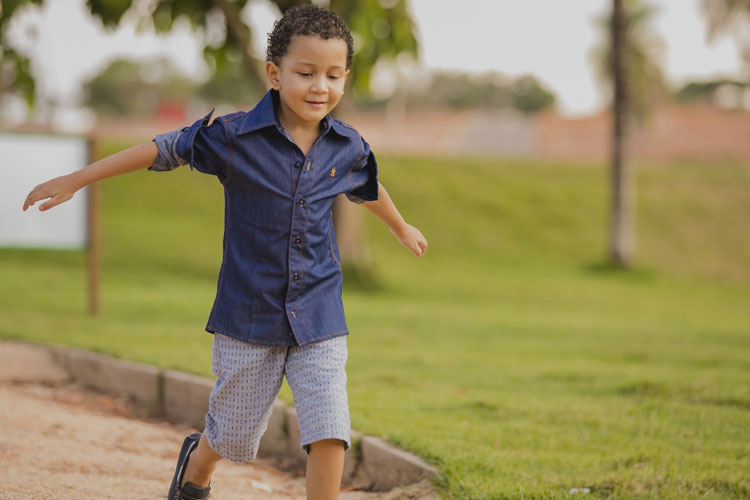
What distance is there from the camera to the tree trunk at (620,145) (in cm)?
1820

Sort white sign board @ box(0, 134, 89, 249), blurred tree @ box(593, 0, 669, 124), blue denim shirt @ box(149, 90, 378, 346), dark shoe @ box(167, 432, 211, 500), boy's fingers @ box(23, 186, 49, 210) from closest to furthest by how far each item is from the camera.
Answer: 1. boy's fingers @ box(23, 186, 49, 210)
2. blue denim shirt @ box(149, 90, 378, 346)
3. dark shoe @ box(167, 432, 211, 500)
4. white sign board @ box(0, 134, 89, 249)
5. blurred tree @ box(593, 0, 669, 124)

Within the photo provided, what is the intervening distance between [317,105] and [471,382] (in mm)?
3602

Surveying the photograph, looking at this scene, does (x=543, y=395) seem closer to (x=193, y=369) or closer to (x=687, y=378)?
(x=687, y=378)

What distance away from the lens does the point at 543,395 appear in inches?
223

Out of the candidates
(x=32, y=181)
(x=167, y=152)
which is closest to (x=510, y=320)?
(x=32, y=181)

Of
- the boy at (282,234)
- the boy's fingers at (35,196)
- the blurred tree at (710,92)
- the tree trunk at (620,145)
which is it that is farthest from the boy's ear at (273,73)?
the blurred tree at (710,92)

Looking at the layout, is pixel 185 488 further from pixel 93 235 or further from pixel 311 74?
pixel 93 235

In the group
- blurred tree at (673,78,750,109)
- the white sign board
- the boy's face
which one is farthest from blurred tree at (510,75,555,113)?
the boy's face

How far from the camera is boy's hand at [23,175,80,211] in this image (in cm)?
290

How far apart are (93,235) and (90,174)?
6.05 m

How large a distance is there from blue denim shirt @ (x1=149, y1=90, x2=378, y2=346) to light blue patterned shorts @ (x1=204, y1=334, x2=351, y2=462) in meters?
0.07

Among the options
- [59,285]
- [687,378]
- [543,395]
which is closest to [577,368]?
[687,378]

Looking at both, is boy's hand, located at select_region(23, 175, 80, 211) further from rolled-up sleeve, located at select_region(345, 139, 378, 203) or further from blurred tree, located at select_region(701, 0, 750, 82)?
blurred tree, located at select_region(701, 0, 750, 82)

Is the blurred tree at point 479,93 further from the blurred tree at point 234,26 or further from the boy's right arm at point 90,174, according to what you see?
the boy's right arm at point 90,174
